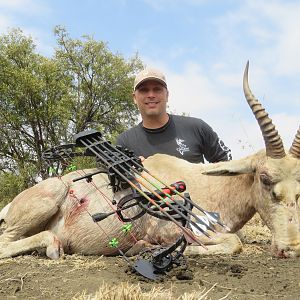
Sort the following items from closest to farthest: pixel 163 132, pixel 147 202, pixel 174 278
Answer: pixel 174 278, pixel 147 202, pixel 163 132

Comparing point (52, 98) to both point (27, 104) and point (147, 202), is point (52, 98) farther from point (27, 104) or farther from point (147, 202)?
point (147, 202)

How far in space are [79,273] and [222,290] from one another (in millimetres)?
1211

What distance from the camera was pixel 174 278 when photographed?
362 centimetres

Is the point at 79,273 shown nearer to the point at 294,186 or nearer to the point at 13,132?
the point at 294,186

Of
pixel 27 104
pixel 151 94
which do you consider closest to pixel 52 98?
pixel 27 104

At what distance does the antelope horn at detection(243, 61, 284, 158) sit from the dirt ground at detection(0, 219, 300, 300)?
1146mm

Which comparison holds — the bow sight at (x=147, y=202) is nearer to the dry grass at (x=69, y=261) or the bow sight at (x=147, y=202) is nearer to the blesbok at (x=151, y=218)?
the dry grass at (x=69, y=261)

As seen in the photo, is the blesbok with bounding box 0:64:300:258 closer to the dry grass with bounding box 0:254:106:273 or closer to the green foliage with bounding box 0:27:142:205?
the dry grass with bounding box 0:254:106:273

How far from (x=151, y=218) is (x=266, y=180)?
1.33 m

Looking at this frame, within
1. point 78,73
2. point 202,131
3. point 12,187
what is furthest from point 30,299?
point 78,73

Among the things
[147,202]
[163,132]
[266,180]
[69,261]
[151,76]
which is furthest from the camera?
[163,132]

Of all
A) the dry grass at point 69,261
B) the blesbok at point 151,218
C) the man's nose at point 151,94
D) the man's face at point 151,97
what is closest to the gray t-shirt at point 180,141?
the man's face at point 151,97

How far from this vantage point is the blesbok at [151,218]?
16.4 feet

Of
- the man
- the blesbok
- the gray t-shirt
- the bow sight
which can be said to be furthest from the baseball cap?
the bow sight
